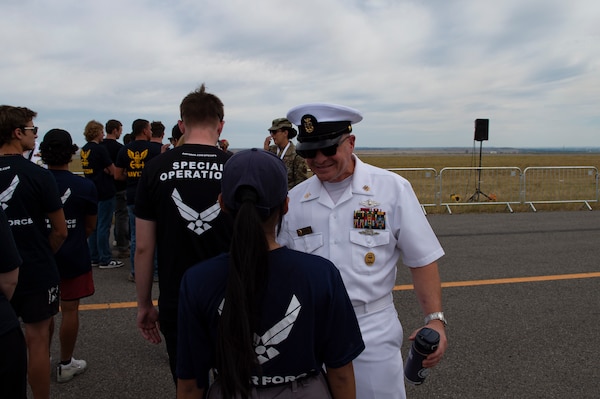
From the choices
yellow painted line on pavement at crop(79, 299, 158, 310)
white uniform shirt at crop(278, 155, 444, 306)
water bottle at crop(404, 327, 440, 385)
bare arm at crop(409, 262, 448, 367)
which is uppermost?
white uniform shirt at crop(278, 155, 444, 306)

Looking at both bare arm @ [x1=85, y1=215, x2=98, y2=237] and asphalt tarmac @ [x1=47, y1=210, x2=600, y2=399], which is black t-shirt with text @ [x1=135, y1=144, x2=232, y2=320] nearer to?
asphalt tarmac @ [x1=47, y1=210, x2=600, y2=399]

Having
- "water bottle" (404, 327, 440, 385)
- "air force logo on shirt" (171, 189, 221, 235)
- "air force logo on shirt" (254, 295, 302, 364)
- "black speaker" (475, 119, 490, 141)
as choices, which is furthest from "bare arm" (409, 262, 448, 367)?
"black speaker" (475, 119, 490, 141)

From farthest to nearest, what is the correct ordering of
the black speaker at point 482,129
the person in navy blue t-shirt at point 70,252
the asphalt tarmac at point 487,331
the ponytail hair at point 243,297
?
the black speaker at point 482,129, the person in navy blue t-shirt at point 70,252, the asphalt tarmac at point 487,331, the ponytail hair at point 243,297

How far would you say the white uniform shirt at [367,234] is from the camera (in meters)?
2.03

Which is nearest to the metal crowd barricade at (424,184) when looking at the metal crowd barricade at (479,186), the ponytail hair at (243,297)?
the metal crowd barricade at (479,186)

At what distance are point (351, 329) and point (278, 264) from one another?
1.09 feet

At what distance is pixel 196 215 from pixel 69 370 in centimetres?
214

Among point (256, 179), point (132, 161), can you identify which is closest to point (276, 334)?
point (256, 179)

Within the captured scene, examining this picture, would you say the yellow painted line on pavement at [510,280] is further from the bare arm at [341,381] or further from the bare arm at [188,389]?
the bare arm at [188,389]

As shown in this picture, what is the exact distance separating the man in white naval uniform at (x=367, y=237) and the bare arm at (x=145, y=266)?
76 cm

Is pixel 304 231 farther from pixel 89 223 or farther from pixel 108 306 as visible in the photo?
pixel 108 306

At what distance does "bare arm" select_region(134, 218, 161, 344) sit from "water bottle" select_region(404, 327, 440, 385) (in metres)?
1.30

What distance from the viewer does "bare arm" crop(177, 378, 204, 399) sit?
1553 millimetres

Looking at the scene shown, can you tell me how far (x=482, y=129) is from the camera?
1437cm
